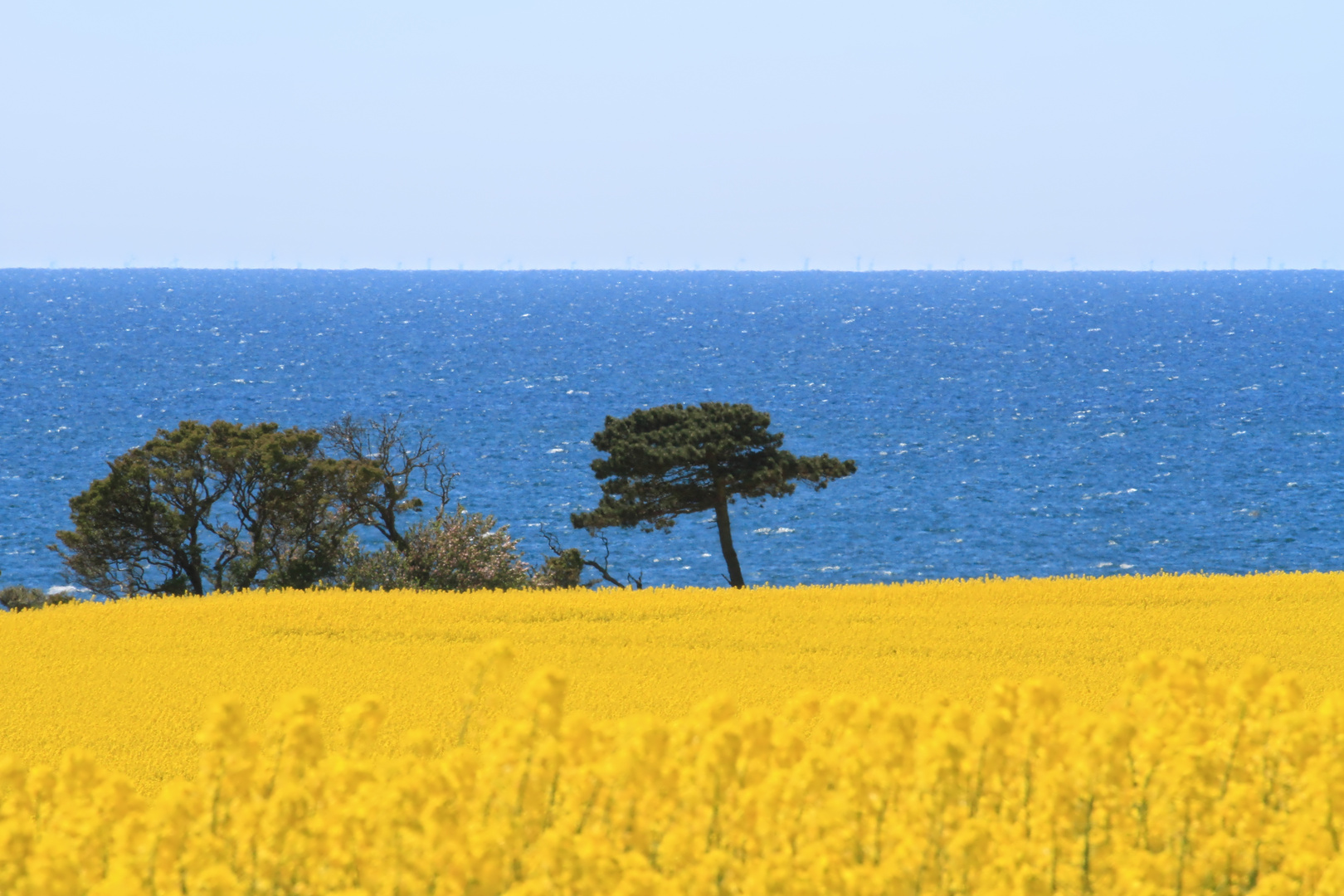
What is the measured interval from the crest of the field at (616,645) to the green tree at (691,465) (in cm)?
1005

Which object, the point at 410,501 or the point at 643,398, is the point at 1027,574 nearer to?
the point at 410,501

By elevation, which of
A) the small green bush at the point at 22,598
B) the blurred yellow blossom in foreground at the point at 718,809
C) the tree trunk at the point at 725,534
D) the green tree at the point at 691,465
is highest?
the blurred yellow blossom in foreground at the point at 718,809

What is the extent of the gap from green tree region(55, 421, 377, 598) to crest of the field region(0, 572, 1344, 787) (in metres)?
10.5

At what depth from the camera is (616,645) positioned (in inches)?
605

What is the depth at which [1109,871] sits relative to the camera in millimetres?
6102

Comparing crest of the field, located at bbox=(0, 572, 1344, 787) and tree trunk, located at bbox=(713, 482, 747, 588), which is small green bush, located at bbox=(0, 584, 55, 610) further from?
tree trunk, located at bbox=(713, 482, 747, 588)

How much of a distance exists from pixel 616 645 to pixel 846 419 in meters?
71.8

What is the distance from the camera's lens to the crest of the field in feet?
40.9

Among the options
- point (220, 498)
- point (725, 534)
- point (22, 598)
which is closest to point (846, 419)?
point (725, 534)

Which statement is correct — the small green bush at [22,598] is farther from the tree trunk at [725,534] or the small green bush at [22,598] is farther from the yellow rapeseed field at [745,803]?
the yellow rapeseed field at [745,803]

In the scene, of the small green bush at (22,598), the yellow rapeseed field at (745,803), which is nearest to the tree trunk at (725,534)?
the small green bush at (22,598)

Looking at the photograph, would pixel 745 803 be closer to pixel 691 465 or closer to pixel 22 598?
pixel 691 465

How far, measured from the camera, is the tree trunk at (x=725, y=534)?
2994cm

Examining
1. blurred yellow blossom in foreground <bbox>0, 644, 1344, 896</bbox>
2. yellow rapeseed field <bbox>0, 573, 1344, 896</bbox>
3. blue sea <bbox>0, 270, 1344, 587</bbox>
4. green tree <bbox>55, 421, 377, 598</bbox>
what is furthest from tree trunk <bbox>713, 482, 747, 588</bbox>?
blurred yellow blossom in foreground <bbox>0, 644, 1344, 896</bbox>
